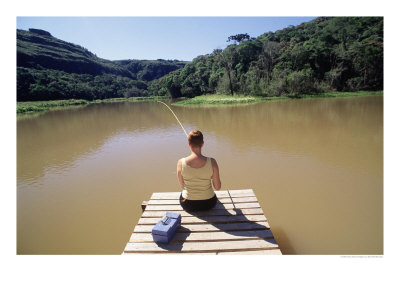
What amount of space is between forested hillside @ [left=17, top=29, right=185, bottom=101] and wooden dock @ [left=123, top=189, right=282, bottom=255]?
173 ft

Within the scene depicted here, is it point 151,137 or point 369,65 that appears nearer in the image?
point 151,137

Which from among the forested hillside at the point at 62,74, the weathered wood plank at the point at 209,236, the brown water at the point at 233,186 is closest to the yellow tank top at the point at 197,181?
the weathered wood plank at the point at 209,236

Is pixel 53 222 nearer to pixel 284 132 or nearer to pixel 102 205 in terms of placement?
pixel 102 205

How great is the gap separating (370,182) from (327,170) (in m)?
0.90

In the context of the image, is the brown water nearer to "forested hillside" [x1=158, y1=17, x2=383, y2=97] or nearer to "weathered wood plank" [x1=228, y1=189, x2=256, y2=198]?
"weathered wood plank" [x1=228, y1=189, x2=256, y2=198]

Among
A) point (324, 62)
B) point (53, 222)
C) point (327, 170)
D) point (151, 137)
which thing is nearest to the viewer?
point (53, 222)

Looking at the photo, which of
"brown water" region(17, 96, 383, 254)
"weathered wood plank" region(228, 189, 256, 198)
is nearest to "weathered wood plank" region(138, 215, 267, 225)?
"weathered wood plank" region(228, 189, 256, 198)

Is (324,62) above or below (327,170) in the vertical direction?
above

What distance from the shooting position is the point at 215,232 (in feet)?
7.95

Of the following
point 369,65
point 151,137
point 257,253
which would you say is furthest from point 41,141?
point 369,65

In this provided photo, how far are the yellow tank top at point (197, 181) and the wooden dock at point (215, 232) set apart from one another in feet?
0.81

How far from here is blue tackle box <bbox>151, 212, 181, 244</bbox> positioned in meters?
2.21
